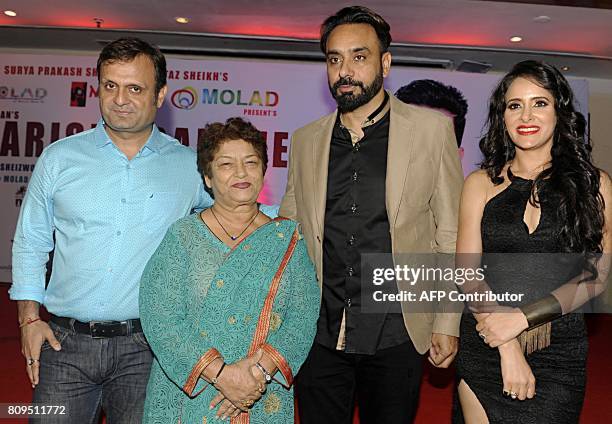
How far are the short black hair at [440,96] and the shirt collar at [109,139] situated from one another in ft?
16.9

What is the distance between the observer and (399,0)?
593 cm

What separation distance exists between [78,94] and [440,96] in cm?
459

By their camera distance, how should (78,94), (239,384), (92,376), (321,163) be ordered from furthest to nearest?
1. (78,94)
2. (321,163)
3. (92,376)
4. (239,384)

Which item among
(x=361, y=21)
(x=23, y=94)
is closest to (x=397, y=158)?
(x=361, y=21)

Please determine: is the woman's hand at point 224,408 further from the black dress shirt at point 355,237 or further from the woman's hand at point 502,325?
the woman's hand at point 502,325

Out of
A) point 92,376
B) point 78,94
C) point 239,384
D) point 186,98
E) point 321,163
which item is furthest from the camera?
point 78,94

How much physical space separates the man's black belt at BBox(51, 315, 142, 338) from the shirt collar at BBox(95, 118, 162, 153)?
0.67m

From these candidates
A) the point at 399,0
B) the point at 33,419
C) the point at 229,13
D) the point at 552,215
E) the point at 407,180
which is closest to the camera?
the point at 552,215

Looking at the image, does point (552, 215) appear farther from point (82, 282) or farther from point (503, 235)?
point (82, 282)

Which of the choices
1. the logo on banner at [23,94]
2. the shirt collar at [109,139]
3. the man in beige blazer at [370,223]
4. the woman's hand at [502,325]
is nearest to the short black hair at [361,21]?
the man in beige blazer at [370,223]

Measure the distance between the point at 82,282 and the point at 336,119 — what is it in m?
1.23

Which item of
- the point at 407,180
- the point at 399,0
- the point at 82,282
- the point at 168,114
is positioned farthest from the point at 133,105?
the point at 168,114

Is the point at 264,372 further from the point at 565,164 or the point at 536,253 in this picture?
the point at 565,164

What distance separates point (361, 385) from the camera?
93.0 inches
